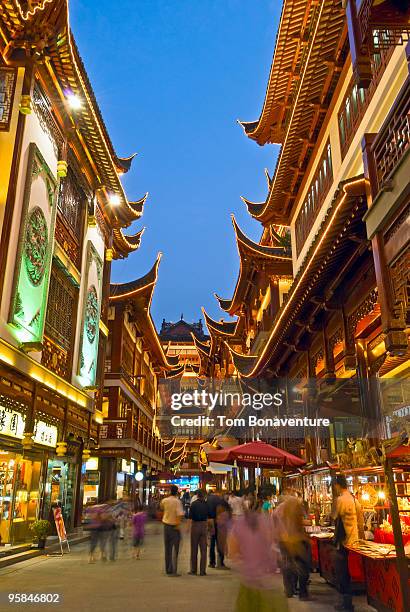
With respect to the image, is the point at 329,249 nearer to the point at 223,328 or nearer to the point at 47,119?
the point at 47,119

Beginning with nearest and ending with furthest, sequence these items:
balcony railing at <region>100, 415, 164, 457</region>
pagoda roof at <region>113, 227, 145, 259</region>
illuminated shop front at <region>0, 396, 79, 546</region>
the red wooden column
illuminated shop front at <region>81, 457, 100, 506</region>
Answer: the red wooden column
illuminated shop front at <region>0, 396, 79, 546</region>
pagoda roof at <region>113, 227, 145, 259</region>
illuminated shop front at <region>81, 457, 100, 506</region>
balcony railing at <region>100, 415, 164, 457</region>

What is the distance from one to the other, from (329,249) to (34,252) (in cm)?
777

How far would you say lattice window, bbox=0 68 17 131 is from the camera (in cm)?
1277

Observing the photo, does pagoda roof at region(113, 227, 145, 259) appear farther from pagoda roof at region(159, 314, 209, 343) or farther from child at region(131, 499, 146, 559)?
pagoda roof at region(159, 314, 209, 343)

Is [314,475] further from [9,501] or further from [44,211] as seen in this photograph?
[44,211]

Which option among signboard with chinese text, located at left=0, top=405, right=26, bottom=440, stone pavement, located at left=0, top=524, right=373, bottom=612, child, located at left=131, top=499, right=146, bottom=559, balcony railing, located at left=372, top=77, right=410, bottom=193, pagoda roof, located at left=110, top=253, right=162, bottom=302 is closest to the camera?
balcony railing, located at left=372, top=77, right=410, bottom=193

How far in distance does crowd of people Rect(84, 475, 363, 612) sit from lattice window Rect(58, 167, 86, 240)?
30.5ft

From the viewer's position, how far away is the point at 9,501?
44.8ft

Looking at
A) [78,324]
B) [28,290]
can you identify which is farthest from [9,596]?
[78,324]

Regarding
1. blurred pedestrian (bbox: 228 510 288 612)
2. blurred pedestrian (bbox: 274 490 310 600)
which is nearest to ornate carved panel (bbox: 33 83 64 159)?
blurred pedestrian (bbox: 274 490 310 600)

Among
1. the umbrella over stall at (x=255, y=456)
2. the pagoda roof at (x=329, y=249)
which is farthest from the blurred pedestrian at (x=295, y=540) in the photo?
the umbrella over stall at (x=255, y=456)

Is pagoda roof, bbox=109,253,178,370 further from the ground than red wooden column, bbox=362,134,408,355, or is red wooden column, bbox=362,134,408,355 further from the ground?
pagoda roof, bbox=109,253,178,370

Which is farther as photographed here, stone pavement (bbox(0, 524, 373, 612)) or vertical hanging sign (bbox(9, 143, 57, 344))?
vertical hanging sign (bbox(9, 143, 57, 344))

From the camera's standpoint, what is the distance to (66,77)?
1611 cm
